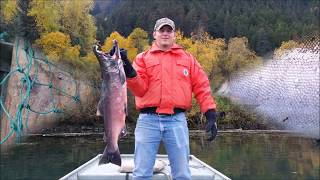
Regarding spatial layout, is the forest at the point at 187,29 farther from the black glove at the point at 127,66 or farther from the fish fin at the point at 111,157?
the fish fin at the point at 111,157

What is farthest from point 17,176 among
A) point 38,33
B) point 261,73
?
point 261,73

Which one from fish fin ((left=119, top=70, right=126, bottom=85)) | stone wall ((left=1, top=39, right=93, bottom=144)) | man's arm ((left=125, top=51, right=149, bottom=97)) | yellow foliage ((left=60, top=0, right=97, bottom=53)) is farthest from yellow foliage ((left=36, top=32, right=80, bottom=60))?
fish fin ((left=119, top=70, right=126, bottom=85))

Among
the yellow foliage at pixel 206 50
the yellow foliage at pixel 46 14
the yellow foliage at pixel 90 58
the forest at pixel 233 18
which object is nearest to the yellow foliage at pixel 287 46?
the forest at pixel 233 18

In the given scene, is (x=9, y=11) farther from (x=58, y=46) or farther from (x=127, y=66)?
(x=127, y=66)

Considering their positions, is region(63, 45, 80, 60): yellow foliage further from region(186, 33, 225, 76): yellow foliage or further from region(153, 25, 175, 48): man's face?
region(153, 25, 175, 48): man's face

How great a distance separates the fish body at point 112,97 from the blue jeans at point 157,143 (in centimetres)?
58

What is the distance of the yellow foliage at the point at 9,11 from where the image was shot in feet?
98.5

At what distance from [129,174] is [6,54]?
628cm

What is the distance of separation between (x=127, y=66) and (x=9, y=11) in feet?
93.4

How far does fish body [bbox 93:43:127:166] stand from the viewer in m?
4.07

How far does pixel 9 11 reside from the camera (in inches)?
1215

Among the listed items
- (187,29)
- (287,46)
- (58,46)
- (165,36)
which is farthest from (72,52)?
(165,36)

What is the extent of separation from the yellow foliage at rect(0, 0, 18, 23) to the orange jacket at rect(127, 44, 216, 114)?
86.8 ft

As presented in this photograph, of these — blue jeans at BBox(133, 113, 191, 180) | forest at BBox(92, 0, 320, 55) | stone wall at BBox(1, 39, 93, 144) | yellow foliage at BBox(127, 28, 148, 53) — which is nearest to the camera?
blue jeans at BBox(133, 113, 191, 180)
